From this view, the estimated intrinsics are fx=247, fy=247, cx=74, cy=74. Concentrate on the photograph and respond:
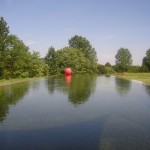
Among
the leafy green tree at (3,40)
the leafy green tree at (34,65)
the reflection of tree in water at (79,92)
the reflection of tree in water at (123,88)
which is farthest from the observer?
the leafy green tree at (34,65)

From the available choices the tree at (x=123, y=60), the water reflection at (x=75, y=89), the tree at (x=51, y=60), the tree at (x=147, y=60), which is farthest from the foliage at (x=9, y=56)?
the tree at (x=147, y=60)

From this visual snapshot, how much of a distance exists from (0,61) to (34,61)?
72.0 ft

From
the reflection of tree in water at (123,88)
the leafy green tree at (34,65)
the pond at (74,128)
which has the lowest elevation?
the reflection of tree in water at (123,88)

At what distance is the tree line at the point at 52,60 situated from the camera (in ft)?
191

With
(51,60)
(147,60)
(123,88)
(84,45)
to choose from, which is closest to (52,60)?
(51,60)

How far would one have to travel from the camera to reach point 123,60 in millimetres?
146000

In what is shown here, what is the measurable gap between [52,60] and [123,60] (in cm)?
5225

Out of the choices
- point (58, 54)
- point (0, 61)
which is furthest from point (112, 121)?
point (58, 54)

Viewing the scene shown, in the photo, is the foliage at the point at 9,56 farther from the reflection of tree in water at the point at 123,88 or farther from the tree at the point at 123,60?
the tree at the point at 123,60

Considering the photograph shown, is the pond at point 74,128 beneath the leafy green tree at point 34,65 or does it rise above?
beneath

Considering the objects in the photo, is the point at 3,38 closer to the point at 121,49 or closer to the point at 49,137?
the point at 49,137

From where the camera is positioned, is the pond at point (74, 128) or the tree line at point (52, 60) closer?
the pond at point (74, 128)

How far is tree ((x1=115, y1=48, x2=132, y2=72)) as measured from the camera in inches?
5684

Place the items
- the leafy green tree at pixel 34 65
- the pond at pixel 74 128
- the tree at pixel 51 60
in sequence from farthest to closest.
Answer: the tree at pixel 51 60 < the leafy green tree at pixel 34 65 < the pond at pixel 74 128
